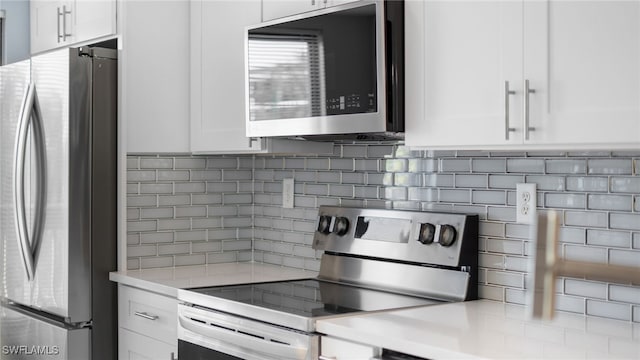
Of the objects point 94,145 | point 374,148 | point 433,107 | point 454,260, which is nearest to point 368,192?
point 374,148

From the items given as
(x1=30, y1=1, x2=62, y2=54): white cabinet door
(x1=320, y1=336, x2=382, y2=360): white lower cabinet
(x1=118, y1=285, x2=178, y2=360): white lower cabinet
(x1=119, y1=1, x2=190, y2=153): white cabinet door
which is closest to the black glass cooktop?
(x1=320, y1=336, x2=382, y2=360): white lower cabinet

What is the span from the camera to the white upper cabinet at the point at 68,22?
11.0ft

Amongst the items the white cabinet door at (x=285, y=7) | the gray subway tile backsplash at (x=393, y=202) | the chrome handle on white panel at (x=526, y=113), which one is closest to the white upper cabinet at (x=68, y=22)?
the gray subway tile backsplash at (x=393, y=202)

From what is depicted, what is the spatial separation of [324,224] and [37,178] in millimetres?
1224

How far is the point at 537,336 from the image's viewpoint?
196cm

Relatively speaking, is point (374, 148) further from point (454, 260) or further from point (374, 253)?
point (454, 260)

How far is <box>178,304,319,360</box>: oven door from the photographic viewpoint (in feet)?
7.27

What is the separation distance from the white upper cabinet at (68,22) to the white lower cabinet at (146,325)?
1.11 m

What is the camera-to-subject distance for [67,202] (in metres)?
3.15

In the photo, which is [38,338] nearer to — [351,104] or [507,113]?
[351,104]

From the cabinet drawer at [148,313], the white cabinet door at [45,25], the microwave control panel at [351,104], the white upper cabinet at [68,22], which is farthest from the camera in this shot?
the white cabinet door at [45,25]

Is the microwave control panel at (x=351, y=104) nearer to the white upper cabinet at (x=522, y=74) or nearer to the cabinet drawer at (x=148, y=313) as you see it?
the white upper cabinet at (x=522, y=74)

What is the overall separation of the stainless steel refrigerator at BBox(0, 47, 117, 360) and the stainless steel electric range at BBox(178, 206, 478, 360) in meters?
0.62

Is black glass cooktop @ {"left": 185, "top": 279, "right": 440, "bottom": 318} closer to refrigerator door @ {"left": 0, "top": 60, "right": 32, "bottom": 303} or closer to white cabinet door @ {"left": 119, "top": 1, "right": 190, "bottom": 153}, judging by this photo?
white cabinet door @ {"left": 119, "top": 1, "right": 190, "bottom": 153}
